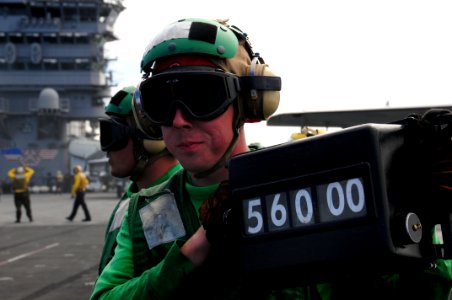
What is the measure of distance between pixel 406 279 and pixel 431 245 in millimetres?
245

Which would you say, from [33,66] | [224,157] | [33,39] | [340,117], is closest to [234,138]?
[224,157]

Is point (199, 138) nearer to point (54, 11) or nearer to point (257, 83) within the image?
point (257, 83)

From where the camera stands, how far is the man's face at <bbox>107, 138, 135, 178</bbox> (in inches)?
173

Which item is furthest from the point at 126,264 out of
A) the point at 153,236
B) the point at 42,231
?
the point at 42,231

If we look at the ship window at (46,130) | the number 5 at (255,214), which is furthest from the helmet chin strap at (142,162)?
the ship window at (46,130)

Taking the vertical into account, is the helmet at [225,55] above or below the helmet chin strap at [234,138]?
above

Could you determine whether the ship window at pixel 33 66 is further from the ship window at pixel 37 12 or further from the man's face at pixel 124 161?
the man's face at pixel 124 161

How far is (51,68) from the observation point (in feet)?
223

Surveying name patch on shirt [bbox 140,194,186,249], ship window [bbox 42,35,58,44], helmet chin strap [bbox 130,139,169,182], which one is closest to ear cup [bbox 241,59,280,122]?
name patch on shirt [bbox 140,194,186,249]

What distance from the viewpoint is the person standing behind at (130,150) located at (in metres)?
4.34

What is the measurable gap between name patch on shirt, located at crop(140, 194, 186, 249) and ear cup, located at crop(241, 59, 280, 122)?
340 millimetres

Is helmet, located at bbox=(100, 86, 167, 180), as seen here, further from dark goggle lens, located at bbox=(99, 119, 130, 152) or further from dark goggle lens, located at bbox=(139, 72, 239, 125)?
dark goggle lens, located at bbox=(139, 72, 239, 125)

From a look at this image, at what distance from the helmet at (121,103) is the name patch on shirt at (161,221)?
256 cm

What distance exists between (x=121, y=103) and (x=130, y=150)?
337 millimetres
